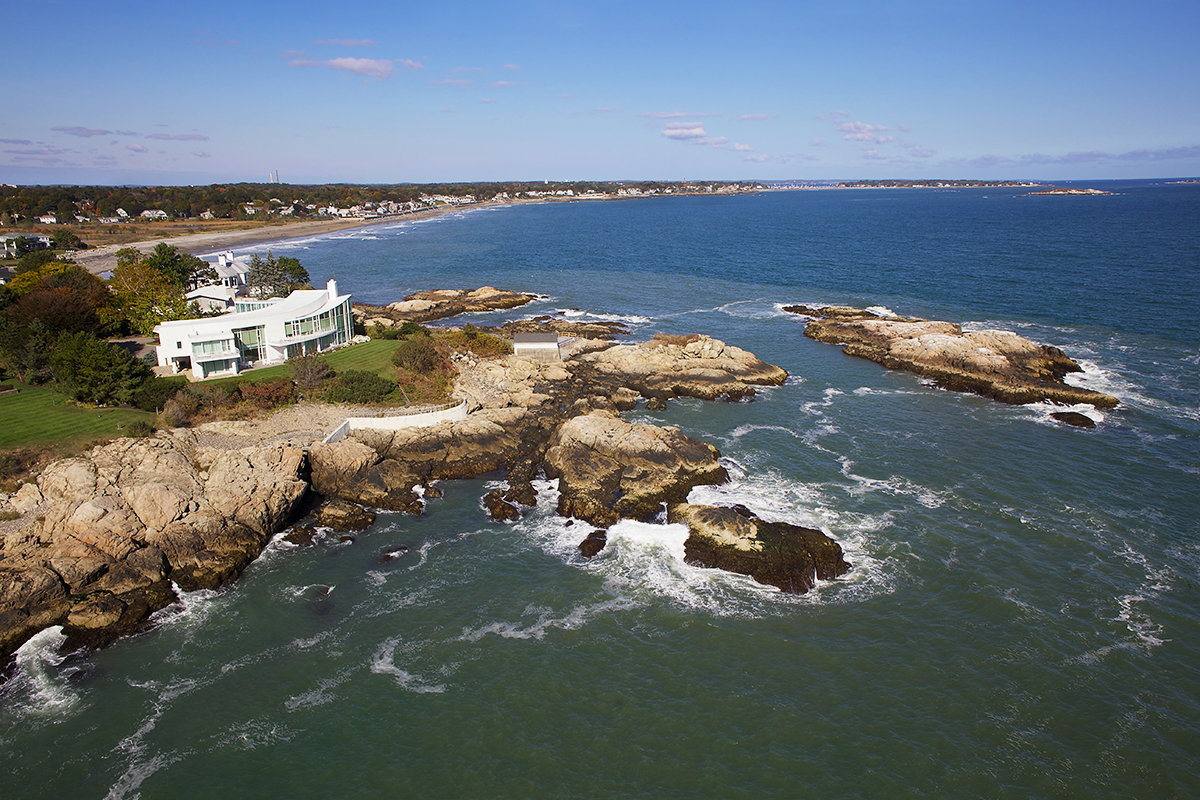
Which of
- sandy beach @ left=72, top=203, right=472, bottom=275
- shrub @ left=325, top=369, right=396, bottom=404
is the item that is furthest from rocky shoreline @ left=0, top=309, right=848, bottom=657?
sandy beach @ left=72, top=203, right=472, bottom=275

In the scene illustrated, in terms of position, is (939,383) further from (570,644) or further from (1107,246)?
(1107,246)

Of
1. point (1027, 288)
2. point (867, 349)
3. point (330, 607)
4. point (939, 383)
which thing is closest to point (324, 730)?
point (330, 607)

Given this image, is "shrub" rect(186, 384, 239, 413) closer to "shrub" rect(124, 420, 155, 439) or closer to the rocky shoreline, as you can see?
the rocky shoreline

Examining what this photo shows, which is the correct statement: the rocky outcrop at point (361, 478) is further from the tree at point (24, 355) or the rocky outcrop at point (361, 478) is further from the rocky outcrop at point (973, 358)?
the rocky outcrop at point (973, 358)

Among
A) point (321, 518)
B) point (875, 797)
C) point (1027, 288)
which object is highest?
point (1027, 288)

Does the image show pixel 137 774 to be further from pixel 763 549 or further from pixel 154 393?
pixel 154 393

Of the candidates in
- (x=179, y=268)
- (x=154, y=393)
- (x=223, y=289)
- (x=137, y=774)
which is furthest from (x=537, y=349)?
(x=137, y=774)
